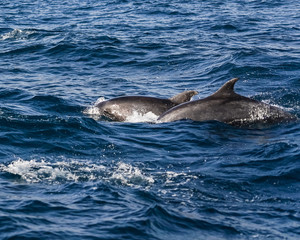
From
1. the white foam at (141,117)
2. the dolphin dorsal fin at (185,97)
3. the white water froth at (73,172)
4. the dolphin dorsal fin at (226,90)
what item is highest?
the dolphin dorsal fin at (226,90)

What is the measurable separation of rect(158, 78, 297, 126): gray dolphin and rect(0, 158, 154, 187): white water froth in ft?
12.8

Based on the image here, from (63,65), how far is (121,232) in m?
18.1

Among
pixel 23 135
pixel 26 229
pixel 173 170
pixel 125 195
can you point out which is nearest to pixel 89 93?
pixel 23 135

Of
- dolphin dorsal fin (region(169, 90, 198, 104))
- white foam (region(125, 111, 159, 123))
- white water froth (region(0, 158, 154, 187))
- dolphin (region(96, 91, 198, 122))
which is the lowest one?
white foam (region(125, 111, 159, 123))

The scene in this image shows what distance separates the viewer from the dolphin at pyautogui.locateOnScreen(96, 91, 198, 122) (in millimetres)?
17750

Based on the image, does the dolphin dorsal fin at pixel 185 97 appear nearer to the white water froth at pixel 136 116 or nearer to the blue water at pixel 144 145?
the white water froth at pixel 136 116

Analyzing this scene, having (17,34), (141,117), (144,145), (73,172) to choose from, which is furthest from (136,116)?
(17,34)

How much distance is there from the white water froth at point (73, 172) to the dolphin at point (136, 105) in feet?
16.5

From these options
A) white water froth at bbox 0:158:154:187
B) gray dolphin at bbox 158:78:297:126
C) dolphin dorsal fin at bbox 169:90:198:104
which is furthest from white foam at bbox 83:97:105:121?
white water froth at bbox 0:158:154:187

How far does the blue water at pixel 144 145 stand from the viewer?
1014 cm

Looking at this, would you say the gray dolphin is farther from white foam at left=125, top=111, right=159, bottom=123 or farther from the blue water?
white foam at left=125, top=111, right=159, bottom=123

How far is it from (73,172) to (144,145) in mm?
2861

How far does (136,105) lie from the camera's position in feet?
59.7

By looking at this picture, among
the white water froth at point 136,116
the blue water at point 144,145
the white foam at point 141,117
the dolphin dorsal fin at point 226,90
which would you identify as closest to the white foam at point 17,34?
the blue water at point 144,145
